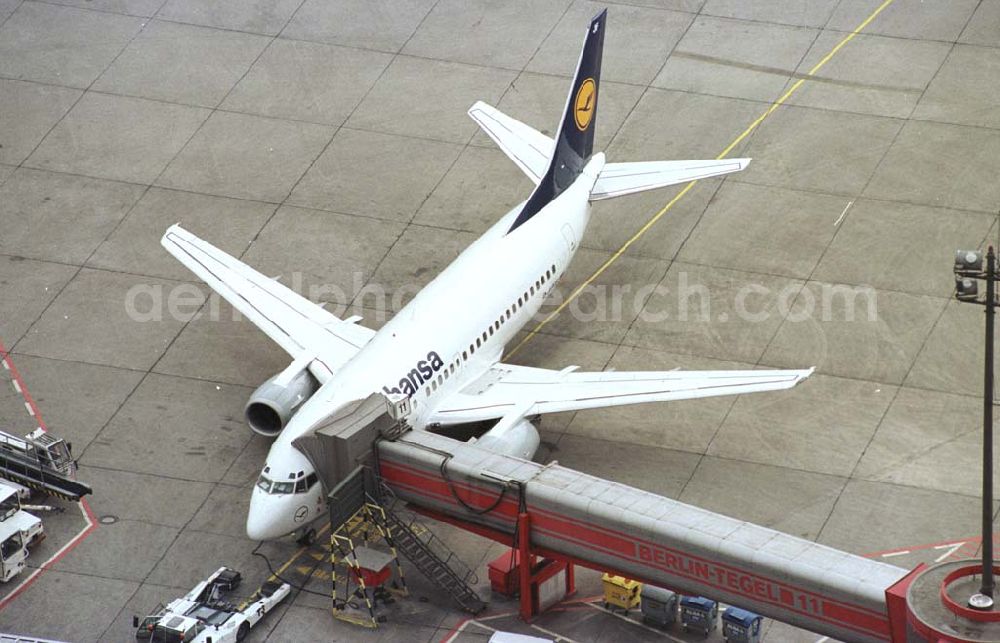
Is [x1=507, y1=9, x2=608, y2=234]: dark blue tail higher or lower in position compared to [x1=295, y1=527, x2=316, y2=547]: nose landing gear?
higher

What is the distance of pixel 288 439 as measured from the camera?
5756cm

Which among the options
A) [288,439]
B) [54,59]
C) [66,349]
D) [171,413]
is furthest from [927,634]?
[54,59]

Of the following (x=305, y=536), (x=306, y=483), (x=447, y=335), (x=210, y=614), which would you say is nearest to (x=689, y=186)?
(x=447, y=335)

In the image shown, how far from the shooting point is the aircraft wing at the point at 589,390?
6072 centimetres

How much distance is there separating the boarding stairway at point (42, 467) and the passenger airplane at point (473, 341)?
6360mm

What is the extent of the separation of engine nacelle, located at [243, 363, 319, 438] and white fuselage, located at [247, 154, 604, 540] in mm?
2659

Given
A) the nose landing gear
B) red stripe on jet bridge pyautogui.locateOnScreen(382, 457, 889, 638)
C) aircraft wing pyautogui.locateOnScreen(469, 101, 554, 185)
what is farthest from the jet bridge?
aircraft wing pyautogui.locateOnScreen(469, 101, 554, 185)

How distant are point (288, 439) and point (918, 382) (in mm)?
23846

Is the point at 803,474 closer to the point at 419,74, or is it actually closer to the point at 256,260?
the point at 256,260

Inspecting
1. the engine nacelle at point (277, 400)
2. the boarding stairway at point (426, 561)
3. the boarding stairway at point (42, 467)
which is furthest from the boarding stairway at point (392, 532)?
the boarding stairway at point (42, 467)

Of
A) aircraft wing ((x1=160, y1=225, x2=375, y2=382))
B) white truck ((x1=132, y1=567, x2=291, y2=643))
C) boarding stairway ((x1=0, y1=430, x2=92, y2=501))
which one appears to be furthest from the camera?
aircraft wing ((x1=160, y1=225, x2=375, y2=382))

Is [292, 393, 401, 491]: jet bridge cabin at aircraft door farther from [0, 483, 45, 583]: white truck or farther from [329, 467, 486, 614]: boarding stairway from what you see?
[0, 483, 45, 583]: white truck

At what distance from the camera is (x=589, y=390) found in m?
62.5

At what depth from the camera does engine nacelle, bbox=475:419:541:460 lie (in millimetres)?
A: 59938
